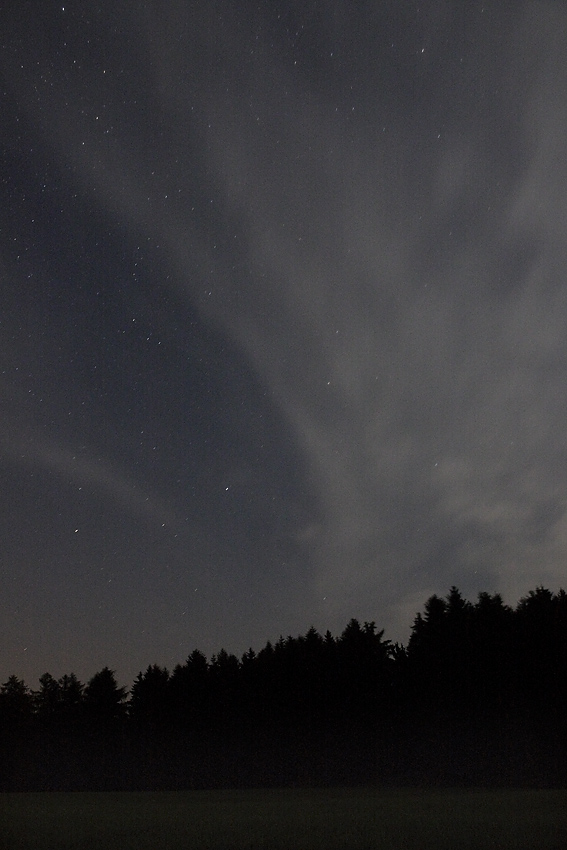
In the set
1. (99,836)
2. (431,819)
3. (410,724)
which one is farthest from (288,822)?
(410,724)

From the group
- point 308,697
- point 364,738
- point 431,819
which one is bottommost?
point 431,819

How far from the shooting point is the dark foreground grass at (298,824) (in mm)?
14578

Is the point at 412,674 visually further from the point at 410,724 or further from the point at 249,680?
the point at 249,680

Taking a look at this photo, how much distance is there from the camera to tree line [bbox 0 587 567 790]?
131 ft

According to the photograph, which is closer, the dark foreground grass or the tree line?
the dark foreground grass

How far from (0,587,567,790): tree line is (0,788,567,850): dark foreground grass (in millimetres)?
13740

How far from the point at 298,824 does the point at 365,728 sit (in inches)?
1079

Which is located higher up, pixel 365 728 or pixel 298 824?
pixel 365 728

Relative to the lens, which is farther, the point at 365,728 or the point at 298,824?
the point at 365,728

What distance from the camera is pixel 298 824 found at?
18188mm

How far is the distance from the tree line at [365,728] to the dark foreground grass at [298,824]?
13.7 metres

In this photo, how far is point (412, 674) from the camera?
49281 millimetres

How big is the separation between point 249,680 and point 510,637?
842 inches

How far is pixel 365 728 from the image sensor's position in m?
43.8
